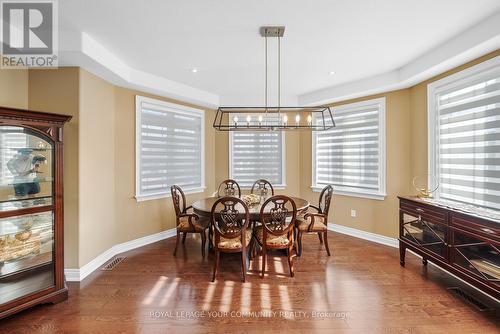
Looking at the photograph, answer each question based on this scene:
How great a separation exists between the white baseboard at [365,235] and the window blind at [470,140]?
1.05m

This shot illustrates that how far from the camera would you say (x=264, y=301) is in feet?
7.39

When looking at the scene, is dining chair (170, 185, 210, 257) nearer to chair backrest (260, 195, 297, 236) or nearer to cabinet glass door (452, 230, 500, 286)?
chair backrest (260, 195, 297, 236)

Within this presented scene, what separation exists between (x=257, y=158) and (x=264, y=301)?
3116 millimetres

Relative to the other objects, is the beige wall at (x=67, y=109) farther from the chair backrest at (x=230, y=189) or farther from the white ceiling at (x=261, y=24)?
the chair backrest at (x=230, y=189)

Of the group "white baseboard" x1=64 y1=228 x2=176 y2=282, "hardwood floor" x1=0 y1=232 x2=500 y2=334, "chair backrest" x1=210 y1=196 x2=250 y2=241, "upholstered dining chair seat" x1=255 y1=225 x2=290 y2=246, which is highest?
"chair backrest" x1=210 y1=196 x2=250 y2=241

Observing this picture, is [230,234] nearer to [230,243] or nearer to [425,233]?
[230,243]

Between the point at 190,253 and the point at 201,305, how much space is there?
1263 millimetres

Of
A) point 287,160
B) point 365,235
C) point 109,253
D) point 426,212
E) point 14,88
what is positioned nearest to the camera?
point 14,88

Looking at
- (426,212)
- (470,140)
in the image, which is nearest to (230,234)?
(426,212)

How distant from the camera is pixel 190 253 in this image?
339 centimetres

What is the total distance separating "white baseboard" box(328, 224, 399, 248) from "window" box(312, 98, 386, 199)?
25.8 inches

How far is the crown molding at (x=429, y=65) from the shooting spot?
222 cm

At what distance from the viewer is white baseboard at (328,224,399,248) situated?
144 inches

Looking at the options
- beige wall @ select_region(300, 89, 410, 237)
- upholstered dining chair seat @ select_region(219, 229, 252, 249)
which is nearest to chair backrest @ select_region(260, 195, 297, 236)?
upholstered dining chair seat @ select_region(219, 229, 252, 249)
